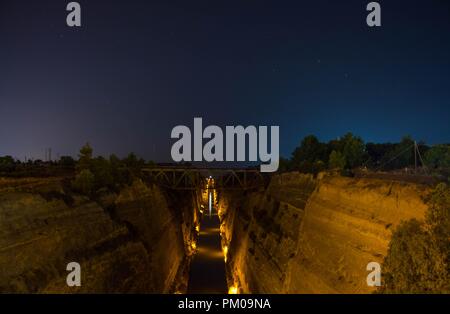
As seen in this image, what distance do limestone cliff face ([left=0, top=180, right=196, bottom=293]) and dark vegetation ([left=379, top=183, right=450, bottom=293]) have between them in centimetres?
1550

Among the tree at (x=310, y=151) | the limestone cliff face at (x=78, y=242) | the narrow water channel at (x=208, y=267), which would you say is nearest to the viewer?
the limestone cliff face at (x=78, y=242)

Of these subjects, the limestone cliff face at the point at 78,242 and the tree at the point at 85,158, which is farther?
the tree at the point at 85,158

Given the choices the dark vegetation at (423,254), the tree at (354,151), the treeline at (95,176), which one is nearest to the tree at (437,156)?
the tree at (354,151)

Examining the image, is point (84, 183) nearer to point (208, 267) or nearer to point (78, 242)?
point (78, 242)

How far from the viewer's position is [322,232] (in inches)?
864

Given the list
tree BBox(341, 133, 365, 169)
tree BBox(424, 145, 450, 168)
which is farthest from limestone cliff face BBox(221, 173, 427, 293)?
tree BBox(424, 145, 450, 168)

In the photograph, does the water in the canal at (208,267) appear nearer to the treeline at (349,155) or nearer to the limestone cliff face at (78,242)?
the limestone cliff face at (78,242)

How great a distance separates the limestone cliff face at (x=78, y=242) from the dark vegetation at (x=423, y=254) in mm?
15498

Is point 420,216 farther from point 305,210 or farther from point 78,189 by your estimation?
point 78,189

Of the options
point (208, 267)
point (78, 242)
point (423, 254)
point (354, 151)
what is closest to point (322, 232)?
point (423, 254)

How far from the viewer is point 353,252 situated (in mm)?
17750

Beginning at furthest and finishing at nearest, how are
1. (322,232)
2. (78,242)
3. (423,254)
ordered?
1. (322,232)
2. (78,242)
3. (423,254)

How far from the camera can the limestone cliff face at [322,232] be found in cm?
1639

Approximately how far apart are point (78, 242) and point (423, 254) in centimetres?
1786
